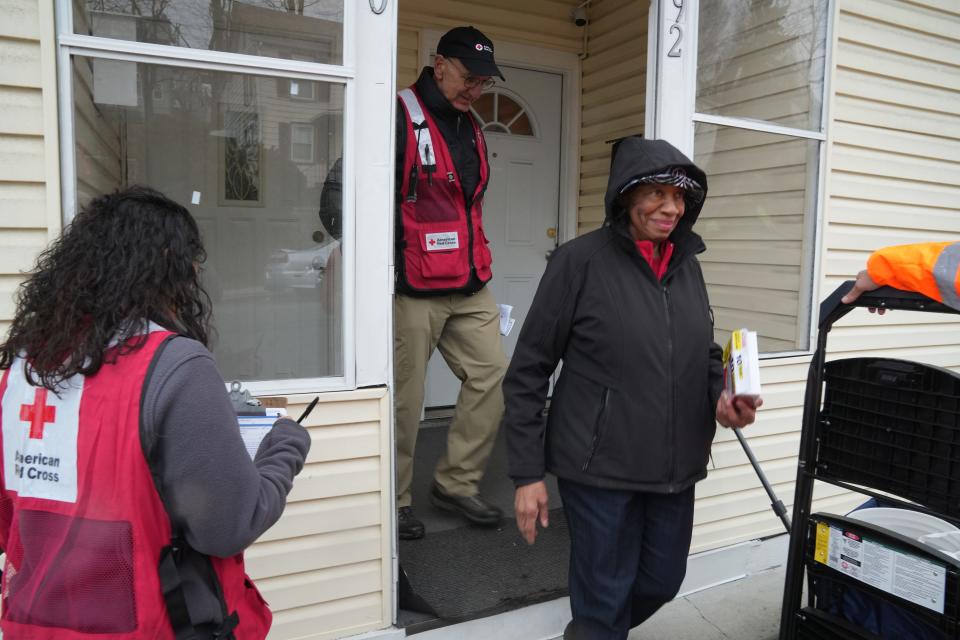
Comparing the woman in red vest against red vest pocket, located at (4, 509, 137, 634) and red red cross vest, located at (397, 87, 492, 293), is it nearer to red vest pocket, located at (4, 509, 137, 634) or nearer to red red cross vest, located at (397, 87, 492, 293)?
red vest pocket, located at (4, 509, 137, 634)

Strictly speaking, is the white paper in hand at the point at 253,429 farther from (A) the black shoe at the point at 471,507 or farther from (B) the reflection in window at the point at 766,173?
(B) the reflection in window at the point at 766,173

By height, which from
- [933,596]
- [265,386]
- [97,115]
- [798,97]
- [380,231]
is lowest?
[933,596]

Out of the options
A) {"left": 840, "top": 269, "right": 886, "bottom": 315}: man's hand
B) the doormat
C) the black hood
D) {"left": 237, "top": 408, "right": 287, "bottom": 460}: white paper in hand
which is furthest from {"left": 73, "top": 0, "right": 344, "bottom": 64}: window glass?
the doormat

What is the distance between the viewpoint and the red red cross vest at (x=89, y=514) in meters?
1.20

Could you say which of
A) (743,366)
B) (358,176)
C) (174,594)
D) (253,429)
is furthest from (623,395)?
(174,594)

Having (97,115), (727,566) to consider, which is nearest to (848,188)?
(727,566)

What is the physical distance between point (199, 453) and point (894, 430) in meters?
1.66

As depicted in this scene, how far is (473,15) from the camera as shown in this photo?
15.4 feet

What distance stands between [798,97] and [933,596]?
271 cm

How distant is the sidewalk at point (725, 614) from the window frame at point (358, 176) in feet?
5.34

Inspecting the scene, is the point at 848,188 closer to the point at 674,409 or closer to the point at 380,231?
the point at 674,409

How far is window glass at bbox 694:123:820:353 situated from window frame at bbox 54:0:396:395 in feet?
5.99

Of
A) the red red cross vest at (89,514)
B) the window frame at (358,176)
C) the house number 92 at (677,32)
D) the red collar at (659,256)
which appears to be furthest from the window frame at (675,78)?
the red red cross vest at (89,514)

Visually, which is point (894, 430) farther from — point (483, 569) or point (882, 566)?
point (483, 569)
